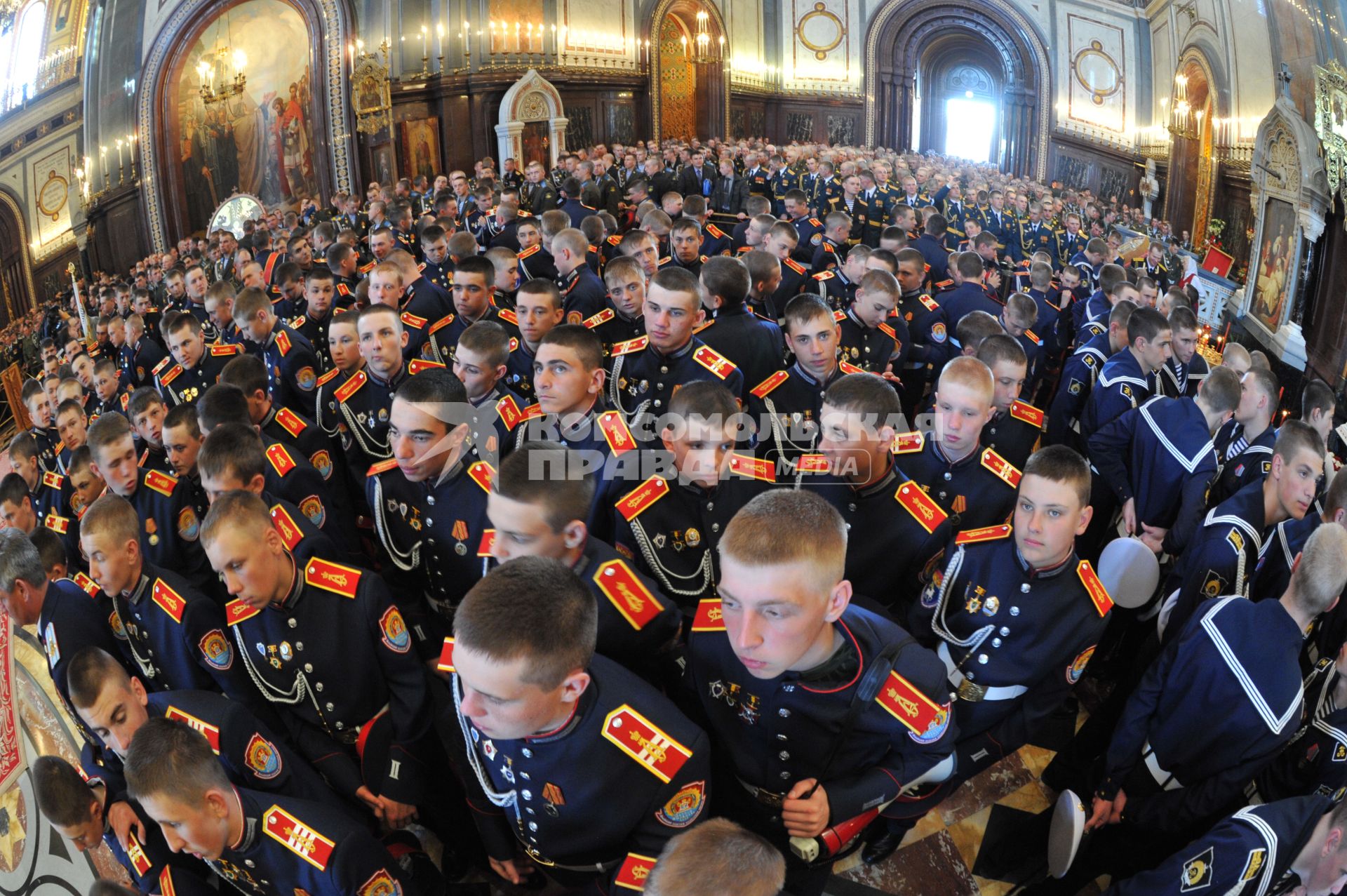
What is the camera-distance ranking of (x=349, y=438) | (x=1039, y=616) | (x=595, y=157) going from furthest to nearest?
(x=595, y=157) → (x=349, y=438) → (x=1039, y=616)

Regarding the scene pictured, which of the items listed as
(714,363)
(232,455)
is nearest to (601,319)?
(714,363)

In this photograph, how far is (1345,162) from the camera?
622 cm

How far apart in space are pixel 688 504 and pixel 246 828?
5.76 feet

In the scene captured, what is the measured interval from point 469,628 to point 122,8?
2277 centimetres

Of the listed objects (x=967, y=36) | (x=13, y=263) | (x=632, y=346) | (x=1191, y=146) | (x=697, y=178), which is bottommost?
(x=13, y=263)

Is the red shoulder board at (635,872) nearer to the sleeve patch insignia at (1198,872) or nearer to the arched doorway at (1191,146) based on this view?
the sleeve patch insignia at (1198,872)

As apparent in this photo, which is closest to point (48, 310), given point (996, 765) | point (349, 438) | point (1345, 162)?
point (349, 438)

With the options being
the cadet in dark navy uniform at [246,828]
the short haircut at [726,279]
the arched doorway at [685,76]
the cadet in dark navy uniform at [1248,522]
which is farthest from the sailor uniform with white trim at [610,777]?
the arched doorway at [685,76]

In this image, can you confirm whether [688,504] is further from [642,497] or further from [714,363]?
[714,363]

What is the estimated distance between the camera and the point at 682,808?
206 centimetres

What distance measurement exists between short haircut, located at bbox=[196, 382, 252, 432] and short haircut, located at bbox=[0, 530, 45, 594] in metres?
0.96

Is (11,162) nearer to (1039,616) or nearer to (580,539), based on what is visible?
(580,539)

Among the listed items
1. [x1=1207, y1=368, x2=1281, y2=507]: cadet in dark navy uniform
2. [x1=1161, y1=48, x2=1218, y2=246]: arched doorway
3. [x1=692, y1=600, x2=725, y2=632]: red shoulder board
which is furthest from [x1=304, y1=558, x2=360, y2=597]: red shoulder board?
[x1=1161, y1=48, x2=1218, y2=246]: arched doorway

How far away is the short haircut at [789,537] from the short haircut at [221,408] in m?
2.92
